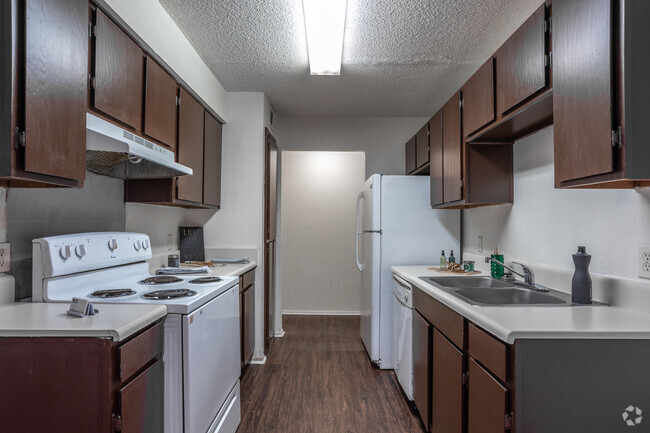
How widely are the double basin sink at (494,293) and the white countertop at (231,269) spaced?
4.21 feet

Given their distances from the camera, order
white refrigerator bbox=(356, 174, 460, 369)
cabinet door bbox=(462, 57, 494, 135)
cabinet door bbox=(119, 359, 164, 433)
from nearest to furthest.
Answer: cabinet door bbox=(119, 359, 164, 433)
cabinet door bbox=(462, 57, 494, 135)
white refrigerator bbox=(356, 174, 460, 369)

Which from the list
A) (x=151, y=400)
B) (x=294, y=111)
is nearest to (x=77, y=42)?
(x=151, y=400)

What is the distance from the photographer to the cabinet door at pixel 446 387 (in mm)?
1639

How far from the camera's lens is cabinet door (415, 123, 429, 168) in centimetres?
330

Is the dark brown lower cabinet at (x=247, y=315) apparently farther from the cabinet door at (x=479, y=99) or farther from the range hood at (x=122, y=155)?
the cabinet door at (x=479, y=99)

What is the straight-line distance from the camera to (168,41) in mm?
2248

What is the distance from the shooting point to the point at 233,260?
3.20 meters

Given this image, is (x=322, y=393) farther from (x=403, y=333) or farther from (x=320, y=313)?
(x=320, y=313)

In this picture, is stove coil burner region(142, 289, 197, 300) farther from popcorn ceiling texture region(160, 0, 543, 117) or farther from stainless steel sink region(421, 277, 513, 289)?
popcorn ceiling texture region(160, 0, 543, 117)

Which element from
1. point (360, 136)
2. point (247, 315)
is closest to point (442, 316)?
point (247, 315)

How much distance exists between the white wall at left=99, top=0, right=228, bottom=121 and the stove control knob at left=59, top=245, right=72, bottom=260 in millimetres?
1058

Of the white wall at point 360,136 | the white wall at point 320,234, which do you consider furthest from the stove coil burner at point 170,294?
the white wall at point 320,234

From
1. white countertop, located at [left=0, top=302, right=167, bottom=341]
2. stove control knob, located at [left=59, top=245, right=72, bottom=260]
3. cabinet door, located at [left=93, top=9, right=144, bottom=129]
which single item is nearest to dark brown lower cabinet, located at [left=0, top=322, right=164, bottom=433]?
white countertop, located at [left=0, top=302, right=167, bottom=341]

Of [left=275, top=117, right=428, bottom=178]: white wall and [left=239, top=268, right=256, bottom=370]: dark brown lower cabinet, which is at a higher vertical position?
[left=275, top=117, right=428, bottom=178]: white wall
